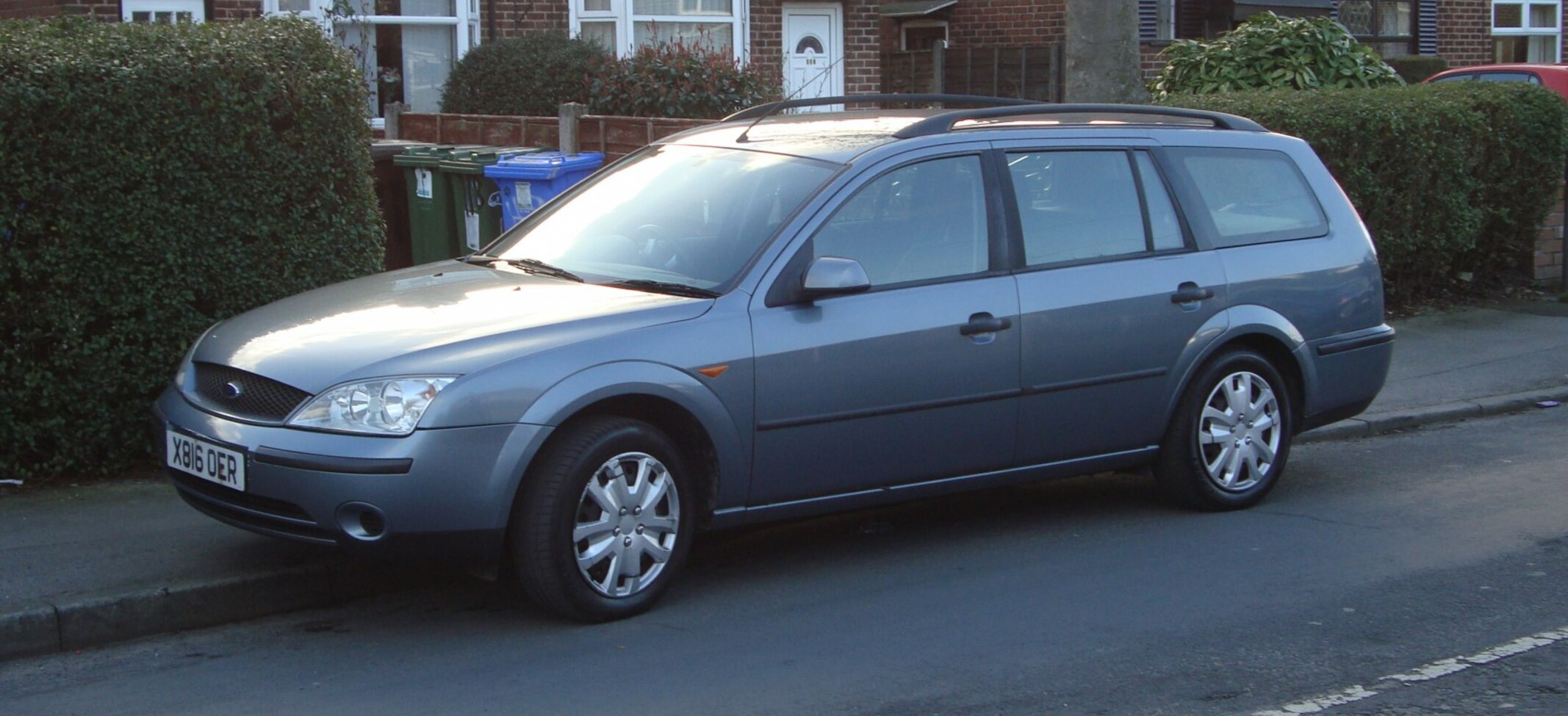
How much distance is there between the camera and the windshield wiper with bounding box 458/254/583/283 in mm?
6293

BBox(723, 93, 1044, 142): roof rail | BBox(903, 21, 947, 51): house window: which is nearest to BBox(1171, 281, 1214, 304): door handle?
BBox(723, 93, 1044, 142): roof rail

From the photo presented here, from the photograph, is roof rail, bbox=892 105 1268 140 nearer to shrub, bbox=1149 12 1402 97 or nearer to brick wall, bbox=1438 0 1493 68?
shrub, bbox=1149 12 1402 97

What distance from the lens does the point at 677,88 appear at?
40.8 feet

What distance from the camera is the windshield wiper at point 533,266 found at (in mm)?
6293

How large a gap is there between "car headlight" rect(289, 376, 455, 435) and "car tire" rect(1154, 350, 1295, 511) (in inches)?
126

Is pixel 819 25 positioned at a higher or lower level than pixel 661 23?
higher

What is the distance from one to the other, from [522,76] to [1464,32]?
18.5 m

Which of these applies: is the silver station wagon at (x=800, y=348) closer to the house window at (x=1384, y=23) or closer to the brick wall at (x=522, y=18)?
the brick wall at (x=522, y=18)

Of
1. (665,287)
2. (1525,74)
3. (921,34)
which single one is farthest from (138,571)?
(921,34)

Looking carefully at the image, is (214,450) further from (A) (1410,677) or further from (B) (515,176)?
(B) (515,176)

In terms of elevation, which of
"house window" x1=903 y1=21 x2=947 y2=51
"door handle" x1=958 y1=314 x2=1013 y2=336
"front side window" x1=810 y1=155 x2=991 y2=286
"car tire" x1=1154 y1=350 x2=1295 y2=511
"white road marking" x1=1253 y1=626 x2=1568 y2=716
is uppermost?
"house window" x1=903 y1=21 x2=947 y2=51

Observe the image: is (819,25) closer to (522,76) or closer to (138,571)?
(522,76)

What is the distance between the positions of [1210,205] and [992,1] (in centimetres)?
1670

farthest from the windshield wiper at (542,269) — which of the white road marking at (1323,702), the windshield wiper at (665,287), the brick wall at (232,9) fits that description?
the brick wall at (232,9)
